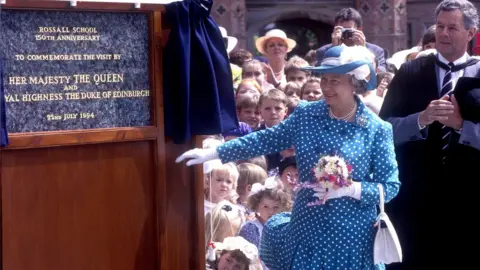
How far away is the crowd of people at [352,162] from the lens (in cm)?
436

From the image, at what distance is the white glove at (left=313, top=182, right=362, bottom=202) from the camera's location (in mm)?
4234

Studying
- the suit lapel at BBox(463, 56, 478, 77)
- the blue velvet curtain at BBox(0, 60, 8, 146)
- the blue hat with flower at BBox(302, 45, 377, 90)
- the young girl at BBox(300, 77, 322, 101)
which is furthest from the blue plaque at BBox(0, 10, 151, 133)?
the young girl at BBox(300, 77, 322, 101)

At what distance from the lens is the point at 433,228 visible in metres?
5.25

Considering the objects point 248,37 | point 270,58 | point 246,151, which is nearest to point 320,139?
point 246,151

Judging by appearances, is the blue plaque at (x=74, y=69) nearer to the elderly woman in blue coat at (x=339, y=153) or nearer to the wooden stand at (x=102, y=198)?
the wooden stand at (x=102, y=198)

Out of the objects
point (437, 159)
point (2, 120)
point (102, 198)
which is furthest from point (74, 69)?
point (437, 159)

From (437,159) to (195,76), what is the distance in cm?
187

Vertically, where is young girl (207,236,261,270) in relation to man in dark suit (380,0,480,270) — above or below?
below

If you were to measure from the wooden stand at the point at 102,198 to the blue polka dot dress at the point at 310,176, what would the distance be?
1.67ft

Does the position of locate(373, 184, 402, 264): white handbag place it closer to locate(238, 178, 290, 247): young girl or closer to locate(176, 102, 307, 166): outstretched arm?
locate(176, 102, 307, 166): outstretched arm

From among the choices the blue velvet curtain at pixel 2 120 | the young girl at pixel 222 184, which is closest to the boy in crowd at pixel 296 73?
the young girl at pixel 222 184

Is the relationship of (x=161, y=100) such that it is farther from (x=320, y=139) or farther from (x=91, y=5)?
(x=320, y=139)

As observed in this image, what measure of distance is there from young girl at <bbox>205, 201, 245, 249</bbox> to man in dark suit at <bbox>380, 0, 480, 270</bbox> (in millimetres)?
1234

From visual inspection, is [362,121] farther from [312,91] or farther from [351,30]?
A: [312,91]
